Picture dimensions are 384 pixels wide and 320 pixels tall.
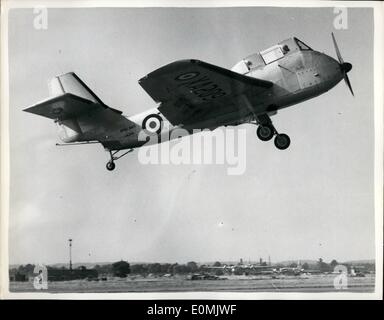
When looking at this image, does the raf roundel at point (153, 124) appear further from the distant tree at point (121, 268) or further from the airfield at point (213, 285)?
the airfield at point (213, 285)

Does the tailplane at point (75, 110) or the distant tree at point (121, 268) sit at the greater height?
the tailplane at point (75, 110)

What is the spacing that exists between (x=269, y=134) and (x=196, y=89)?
4.28 ft

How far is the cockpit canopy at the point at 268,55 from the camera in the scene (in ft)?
28.6

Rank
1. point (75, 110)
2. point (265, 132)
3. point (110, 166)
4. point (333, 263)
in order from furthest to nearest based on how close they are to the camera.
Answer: point (75, 110) → point (265, 132) → point (110, 166) → point (333, 263)

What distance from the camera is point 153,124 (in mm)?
9250

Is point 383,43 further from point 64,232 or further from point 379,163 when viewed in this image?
point 64,232

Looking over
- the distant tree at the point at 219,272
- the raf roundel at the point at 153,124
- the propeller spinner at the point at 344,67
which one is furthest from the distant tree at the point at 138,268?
the propeller spinner at the point at 344,67

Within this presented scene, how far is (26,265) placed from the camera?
26.7 ft

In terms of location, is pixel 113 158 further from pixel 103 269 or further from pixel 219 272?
pixel 219 272

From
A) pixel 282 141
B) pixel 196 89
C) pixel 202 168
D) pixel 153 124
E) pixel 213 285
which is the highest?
pixel 196 89

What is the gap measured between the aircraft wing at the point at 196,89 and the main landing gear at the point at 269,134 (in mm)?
379

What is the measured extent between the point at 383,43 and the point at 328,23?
76cm

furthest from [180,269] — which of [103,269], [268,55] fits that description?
[268,55]

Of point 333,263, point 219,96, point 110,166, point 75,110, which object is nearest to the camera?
point 333,263
